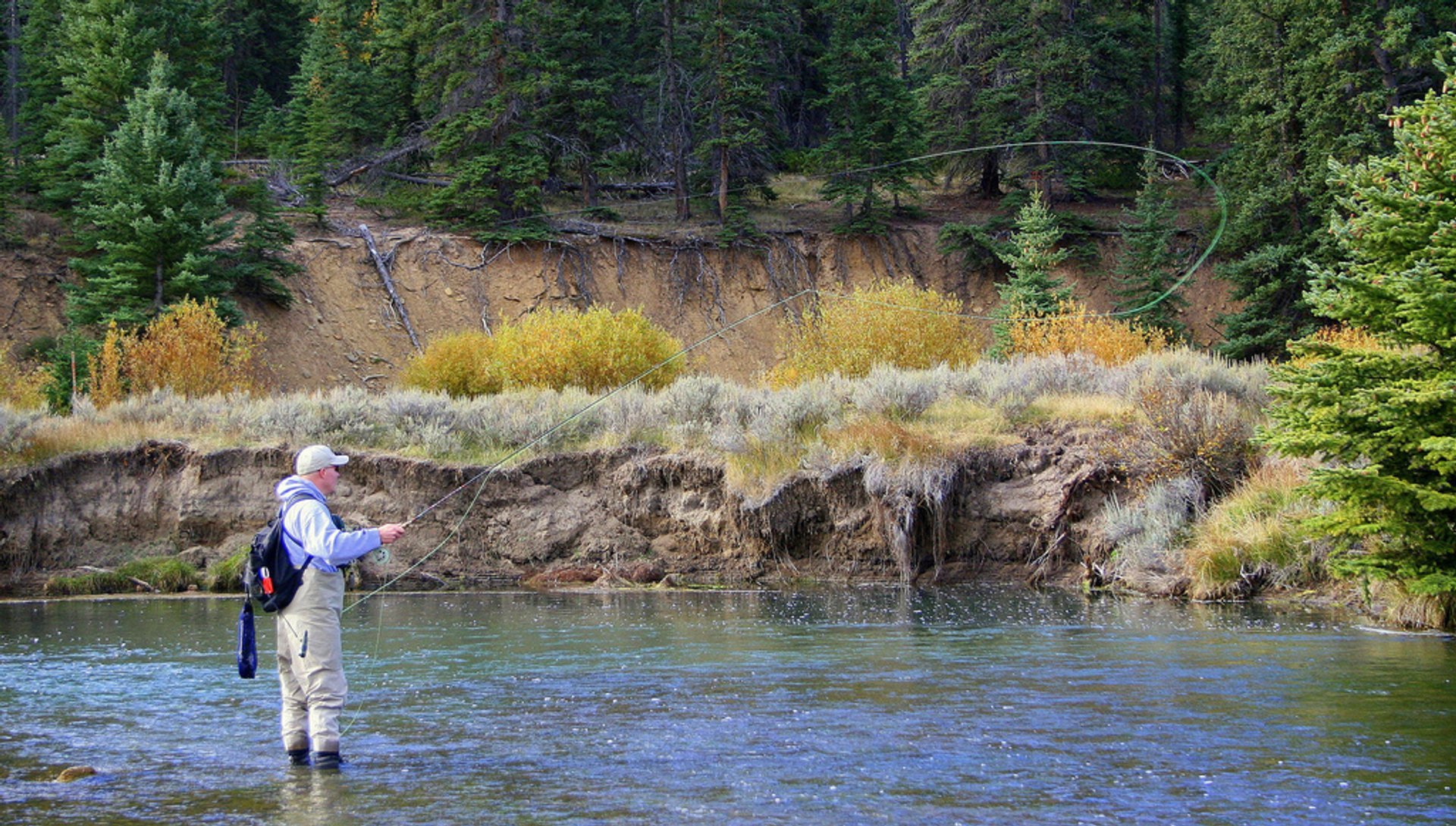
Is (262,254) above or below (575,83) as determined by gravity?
below

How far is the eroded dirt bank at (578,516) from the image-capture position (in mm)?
21422

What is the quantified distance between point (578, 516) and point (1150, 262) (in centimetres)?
2499

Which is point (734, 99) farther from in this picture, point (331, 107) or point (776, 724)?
point (776, 724)

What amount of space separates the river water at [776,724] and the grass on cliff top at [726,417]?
19.8ft

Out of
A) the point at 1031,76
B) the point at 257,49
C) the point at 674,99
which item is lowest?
the point at 674,99

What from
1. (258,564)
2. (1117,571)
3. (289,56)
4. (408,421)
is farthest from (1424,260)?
(289,56)

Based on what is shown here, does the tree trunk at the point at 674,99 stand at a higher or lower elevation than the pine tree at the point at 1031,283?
higher

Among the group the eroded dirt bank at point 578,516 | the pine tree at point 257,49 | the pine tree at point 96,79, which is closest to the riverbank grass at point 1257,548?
the eroded dirt bank at point 578,516

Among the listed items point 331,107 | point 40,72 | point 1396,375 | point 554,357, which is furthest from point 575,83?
point 1396,375

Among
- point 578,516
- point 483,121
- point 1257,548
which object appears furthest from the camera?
point 483,121

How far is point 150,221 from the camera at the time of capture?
3681 centimetres

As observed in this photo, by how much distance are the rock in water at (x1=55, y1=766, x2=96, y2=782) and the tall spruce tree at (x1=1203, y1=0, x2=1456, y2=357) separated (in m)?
34.4

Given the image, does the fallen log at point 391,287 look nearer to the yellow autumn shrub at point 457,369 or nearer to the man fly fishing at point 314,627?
the yellow autumn shrub at point 457,369

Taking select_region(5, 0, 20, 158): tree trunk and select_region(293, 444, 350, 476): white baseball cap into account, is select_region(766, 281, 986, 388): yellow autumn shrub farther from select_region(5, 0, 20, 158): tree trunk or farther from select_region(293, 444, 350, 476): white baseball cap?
select_region(5, 0, 20, 158): tree trunk
